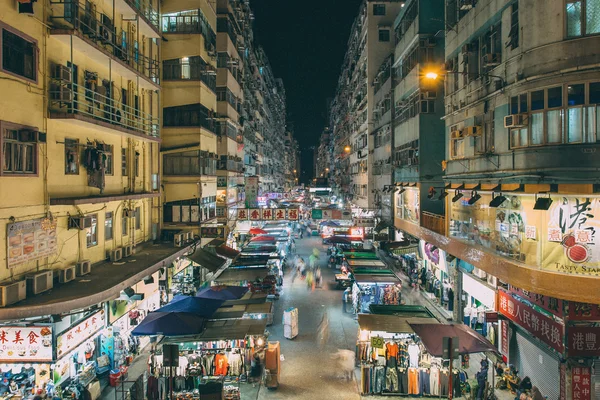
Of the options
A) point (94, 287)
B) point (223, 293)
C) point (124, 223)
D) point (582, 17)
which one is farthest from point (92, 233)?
point (582, 17)

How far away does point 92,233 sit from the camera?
1858 centimetres

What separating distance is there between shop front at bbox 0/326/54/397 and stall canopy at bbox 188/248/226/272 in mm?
11666

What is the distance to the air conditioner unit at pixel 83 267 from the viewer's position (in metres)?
16.4

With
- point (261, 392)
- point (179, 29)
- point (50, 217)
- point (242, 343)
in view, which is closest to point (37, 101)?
point (50, 217)

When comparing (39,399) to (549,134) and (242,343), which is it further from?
(549,134)

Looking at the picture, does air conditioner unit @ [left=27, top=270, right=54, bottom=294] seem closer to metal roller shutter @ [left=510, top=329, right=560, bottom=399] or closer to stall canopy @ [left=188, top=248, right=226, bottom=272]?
stall canopy @ [left=188, top=248, right=226, bottom=272]

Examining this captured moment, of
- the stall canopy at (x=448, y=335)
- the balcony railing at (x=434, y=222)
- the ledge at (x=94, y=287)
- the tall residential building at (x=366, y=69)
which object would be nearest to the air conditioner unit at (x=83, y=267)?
the ledge at (x=94, y=287)

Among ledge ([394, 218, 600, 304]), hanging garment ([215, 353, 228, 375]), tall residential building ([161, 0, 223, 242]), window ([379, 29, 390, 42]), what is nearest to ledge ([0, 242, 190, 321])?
hanging garment ([215, 353, 228, 375])

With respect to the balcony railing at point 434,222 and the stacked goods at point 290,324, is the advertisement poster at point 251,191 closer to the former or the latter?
the balcony railing at point 434,222

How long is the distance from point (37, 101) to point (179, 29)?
16.3m

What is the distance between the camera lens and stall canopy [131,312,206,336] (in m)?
15.2

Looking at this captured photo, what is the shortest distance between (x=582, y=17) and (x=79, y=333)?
19234 mm

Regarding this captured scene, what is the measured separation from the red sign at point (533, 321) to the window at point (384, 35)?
3728cm

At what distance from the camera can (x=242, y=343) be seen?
1709cm
